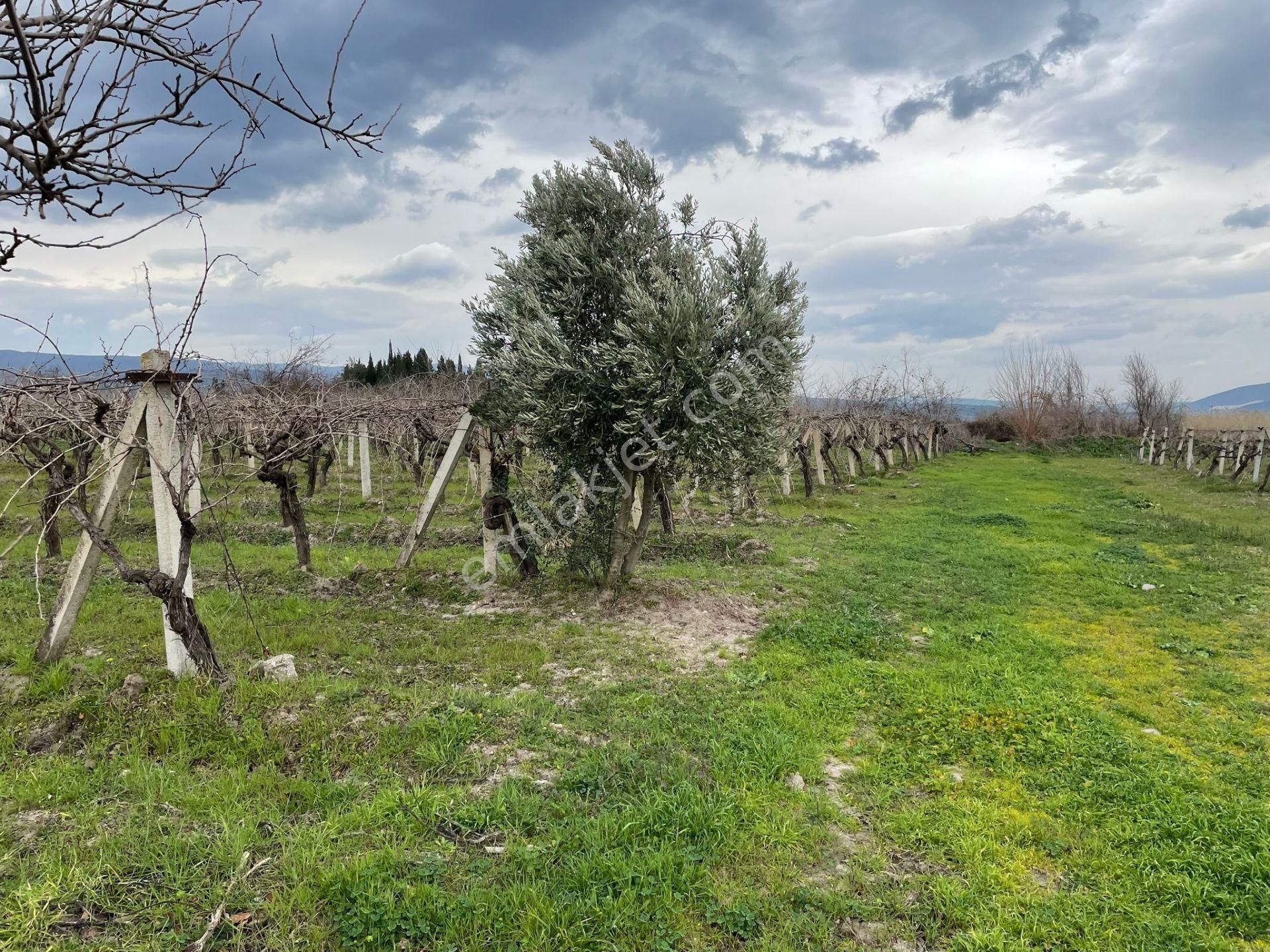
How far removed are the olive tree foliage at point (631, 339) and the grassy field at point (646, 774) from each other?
2198 mm

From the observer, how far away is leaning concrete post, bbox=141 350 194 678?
17.3ft

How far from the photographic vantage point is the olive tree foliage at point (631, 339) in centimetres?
765

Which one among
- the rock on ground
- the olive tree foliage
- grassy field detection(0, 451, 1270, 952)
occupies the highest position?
the olive tree foliage

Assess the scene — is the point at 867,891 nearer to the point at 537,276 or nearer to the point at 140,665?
the point at 140,665

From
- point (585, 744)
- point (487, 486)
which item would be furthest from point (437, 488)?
point (585, 744)

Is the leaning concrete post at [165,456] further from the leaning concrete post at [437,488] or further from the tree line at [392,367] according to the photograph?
the tree line at [392,367]

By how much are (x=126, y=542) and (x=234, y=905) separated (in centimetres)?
1156

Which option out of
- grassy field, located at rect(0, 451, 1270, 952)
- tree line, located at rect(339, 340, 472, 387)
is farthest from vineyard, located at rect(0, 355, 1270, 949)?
tree line, located at rect(339, 340, 472, 387)

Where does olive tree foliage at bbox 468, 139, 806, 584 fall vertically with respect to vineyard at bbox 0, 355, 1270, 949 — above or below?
above

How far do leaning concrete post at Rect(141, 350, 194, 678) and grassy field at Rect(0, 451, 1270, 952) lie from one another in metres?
0.93

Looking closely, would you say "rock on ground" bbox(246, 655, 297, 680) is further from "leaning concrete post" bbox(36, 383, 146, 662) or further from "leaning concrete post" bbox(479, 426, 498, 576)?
"leaning concrete post" bbox(479, 426, 498, 576)

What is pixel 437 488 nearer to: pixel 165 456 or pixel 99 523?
pixel 165 456

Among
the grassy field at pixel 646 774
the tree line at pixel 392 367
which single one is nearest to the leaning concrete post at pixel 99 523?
the grassy field at pixel 646 774

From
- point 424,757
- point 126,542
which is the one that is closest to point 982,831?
point 424,757
